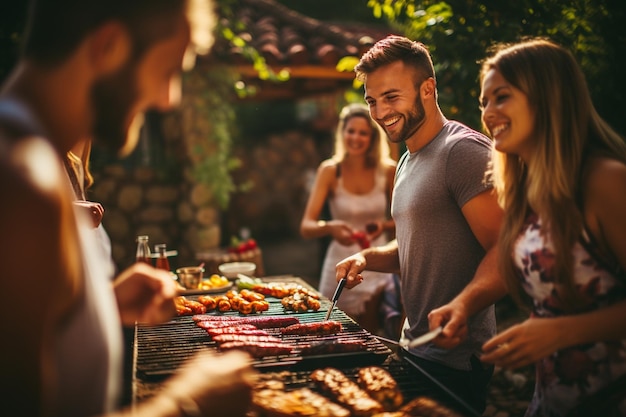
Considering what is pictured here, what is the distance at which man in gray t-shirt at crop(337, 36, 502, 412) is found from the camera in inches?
117

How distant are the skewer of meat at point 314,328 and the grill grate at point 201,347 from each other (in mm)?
40

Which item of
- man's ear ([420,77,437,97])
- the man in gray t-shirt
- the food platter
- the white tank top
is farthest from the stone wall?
the white tank top

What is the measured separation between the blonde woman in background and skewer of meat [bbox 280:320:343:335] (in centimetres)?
238

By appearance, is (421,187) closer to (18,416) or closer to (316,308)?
(316,308)

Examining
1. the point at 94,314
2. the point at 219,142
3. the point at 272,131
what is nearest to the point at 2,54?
the point at 219,142

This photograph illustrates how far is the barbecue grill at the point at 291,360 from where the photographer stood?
2492mm

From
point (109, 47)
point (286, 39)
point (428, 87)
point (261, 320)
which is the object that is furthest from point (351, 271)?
point (286, 39)

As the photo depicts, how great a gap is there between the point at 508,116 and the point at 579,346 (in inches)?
40.6

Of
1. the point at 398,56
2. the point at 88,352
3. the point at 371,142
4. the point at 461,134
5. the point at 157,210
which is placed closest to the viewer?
the point at 88,352

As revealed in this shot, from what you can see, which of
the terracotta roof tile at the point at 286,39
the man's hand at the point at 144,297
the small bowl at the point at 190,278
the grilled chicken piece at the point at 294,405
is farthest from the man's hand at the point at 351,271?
the terracotta roof tile at the point at 286,39

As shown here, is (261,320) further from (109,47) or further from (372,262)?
(109,47)

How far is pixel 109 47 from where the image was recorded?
58.2 inches

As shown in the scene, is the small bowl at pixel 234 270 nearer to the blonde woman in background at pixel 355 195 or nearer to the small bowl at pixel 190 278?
the small bowl at pixel 190 278

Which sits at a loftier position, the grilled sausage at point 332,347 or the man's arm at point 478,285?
the man's arm at point 478,285
